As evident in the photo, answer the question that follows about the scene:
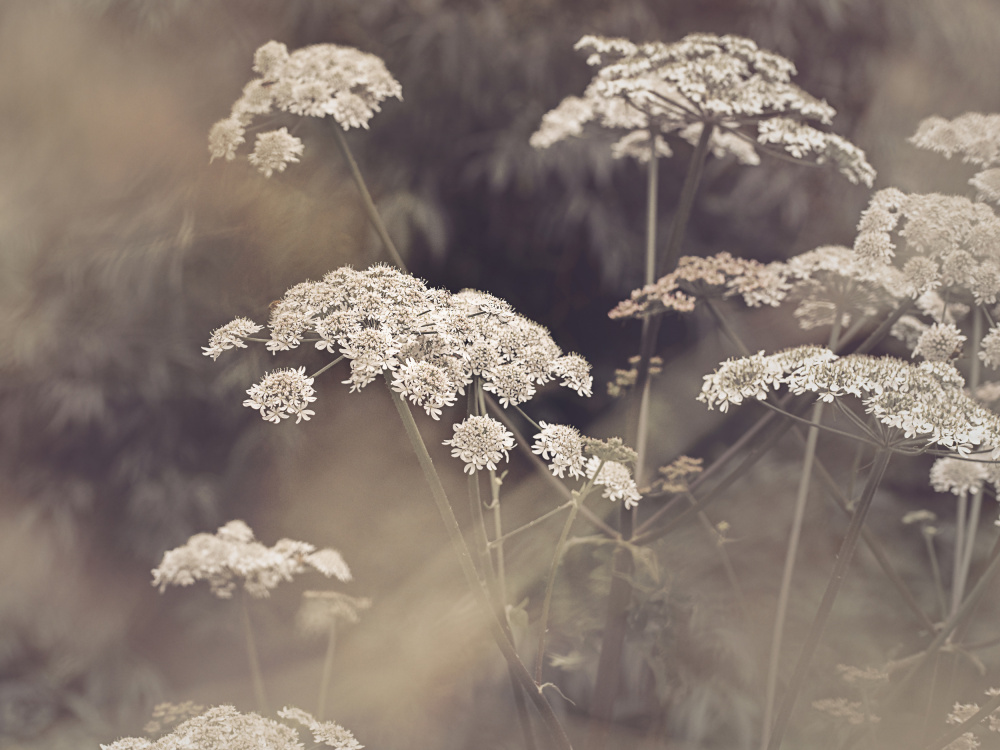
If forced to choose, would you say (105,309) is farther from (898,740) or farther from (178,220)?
(898,740)

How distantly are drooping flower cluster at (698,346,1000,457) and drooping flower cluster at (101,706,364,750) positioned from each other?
93 cm

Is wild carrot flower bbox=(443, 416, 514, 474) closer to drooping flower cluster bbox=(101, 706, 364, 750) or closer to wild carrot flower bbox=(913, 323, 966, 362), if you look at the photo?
drooping flower cluster bbox=(101, 706, 364, 750)

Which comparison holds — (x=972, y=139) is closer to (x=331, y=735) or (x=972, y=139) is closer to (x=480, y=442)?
(x=480, y=442)

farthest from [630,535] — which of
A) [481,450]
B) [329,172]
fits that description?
[329,172]

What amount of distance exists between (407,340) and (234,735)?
0.74 metres

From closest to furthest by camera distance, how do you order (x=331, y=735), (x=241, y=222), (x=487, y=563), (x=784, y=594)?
1. (x=487, y=563)
2. (x=331, y=735)
3. (x=784, y=594)
4. (x=241, y=222)

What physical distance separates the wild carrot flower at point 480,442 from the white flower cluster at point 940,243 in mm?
1075

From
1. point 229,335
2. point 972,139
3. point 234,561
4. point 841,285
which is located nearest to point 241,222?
point 234,561

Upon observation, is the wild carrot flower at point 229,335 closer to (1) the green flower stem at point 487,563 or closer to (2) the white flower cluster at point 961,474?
(1) the green flower stem at point 487,563

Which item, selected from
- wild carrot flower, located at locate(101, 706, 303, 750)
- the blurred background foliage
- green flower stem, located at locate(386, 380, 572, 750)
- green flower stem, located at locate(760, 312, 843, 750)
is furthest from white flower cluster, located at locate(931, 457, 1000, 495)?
wild carrot flower, located at locate(101, 706, 303, 750)

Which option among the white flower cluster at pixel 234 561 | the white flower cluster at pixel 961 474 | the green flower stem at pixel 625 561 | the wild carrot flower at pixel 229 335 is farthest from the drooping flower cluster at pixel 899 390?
the white flower cluster at pixel 234 561

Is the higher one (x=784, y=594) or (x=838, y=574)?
(x=838, y=574)

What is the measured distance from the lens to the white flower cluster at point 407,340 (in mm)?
976

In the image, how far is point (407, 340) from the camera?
985mm
